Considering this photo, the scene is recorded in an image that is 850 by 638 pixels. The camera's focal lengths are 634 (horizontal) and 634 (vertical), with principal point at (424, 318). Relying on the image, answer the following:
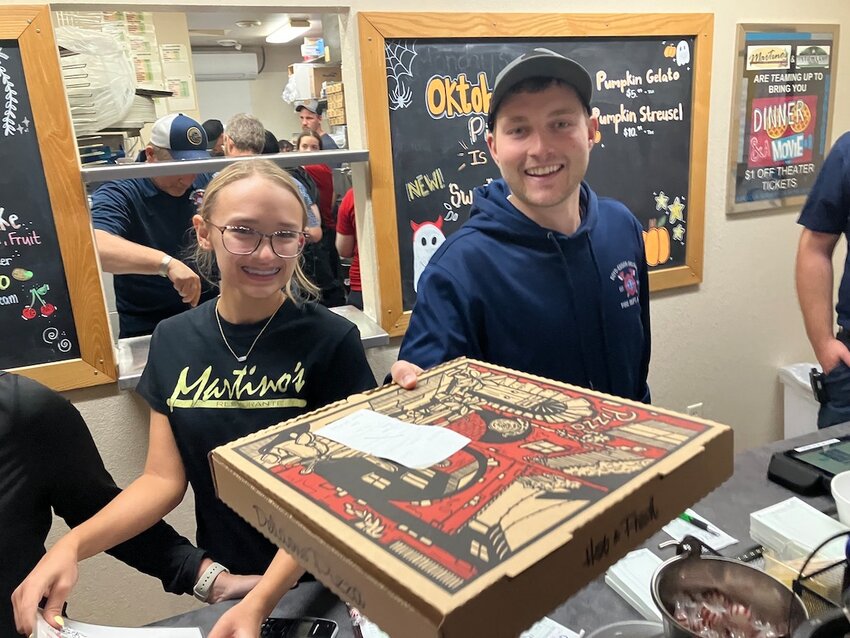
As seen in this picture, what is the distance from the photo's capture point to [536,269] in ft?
4.02

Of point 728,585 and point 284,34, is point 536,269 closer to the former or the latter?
point 728,585

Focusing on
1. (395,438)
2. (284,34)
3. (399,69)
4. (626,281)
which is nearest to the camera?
(395,438)

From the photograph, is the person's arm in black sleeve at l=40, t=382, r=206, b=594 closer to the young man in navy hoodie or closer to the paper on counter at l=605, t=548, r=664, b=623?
the young man in navy hoodie

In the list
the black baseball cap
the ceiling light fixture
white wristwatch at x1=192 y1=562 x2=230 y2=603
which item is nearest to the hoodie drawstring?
the black baseball cap

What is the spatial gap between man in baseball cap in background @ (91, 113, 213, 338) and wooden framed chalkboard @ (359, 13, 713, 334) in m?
0.58

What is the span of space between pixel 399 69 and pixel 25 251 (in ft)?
3.76

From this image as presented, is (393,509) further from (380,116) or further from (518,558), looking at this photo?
(380,116)

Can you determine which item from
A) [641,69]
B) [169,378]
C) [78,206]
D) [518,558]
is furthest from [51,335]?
[641,69]

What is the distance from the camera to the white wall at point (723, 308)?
1987mm

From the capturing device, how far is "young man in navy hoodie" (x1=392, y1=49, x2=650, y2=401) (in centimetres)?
116

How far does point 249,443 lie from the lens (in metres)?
0.72

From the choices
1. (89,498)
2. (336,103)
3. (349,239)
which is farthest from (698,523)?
(349,239)

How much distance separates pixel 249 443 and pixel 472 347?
0.54 meters

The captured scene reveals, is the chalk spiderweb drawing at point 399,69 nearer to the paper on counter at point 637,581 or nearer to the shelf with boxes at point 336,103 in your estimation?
the shelf with boxes at point 336,103
